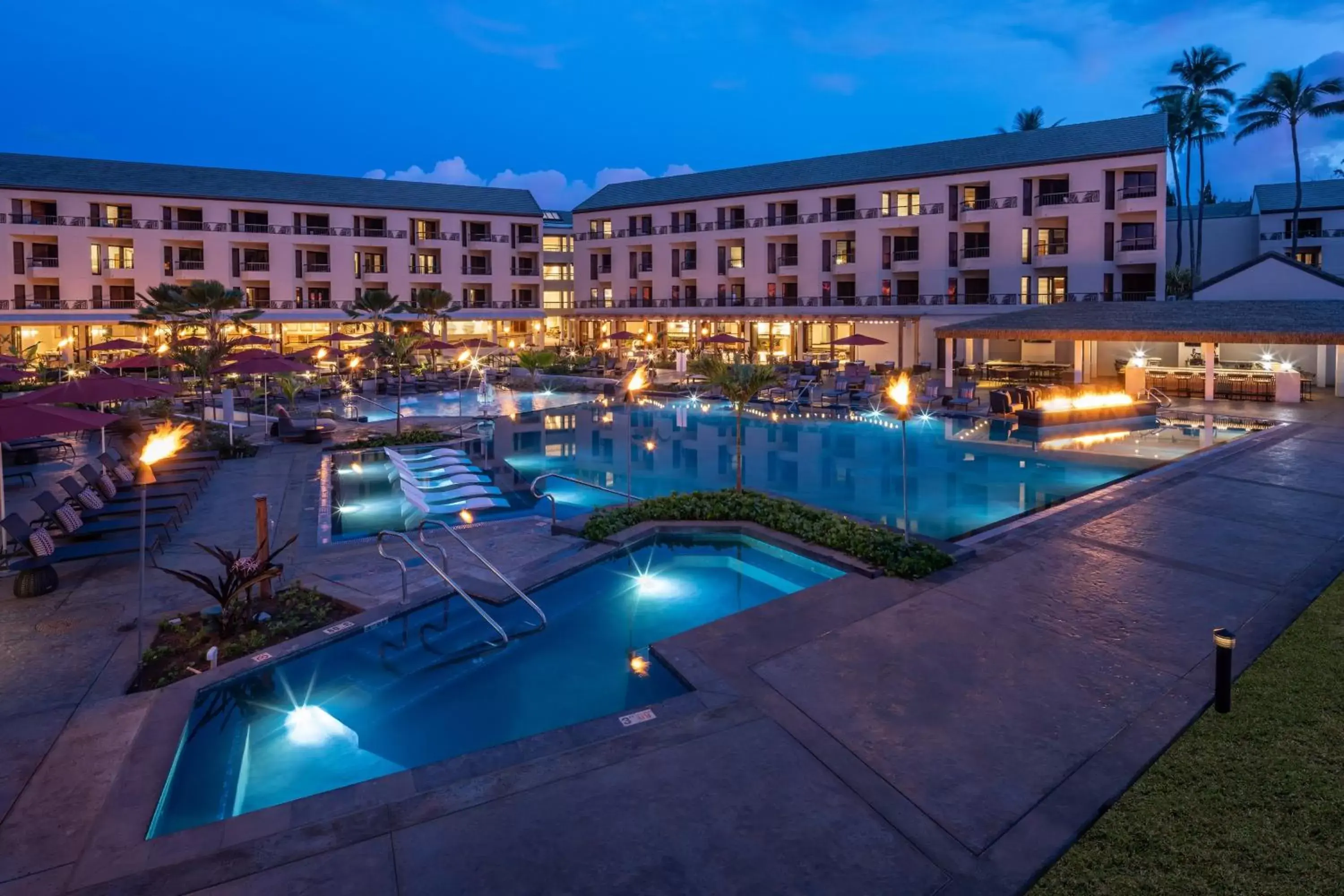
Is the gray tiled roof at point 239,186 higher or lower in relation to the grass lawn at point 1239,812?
higher

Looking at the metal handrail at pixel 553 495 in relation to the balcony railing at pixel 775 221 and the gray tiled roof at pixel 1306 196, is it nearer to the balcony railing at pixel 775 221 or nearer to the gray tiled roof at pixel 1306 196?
the balcony railing at pixel 775 221

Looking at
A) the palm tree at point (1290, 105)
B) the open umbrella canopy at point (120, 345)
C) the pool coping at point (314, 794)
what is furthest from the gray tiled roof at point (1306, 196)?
the open umbrella canopy at point (120, 345)

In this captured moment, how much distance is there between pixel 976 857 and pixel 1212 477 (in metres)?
12.8

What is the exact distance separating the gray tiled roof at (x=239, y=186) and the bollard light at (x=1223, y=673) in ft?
176

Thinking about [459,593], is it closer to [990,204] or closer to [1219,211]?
[990,204]

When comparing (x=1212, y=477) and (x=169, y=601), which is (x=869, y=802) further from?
(x=1212, y=477)

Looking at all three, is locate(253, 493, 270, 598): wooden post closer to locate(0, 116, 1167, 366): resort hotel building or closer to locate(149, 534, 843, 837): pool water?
locate(149, 534, 843, 837): pool water

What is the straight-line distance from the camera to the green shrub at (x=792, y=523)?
9805 mm

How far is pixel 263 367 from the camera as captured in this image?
20.2m

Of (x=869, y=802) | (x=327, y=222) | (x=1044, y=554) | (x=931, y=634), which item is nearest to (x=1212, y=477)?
(x=1044, y=554)

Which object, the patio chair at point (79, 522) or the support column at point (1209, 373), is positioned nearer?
the patio chair at point (79, 522)

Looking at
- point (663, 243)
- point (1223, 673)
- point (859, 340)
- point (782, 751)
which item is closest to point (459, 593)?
point (782, 751)

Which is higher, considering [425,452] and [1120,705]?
[425,452]

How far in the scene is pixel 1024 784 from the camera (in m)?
5.34
